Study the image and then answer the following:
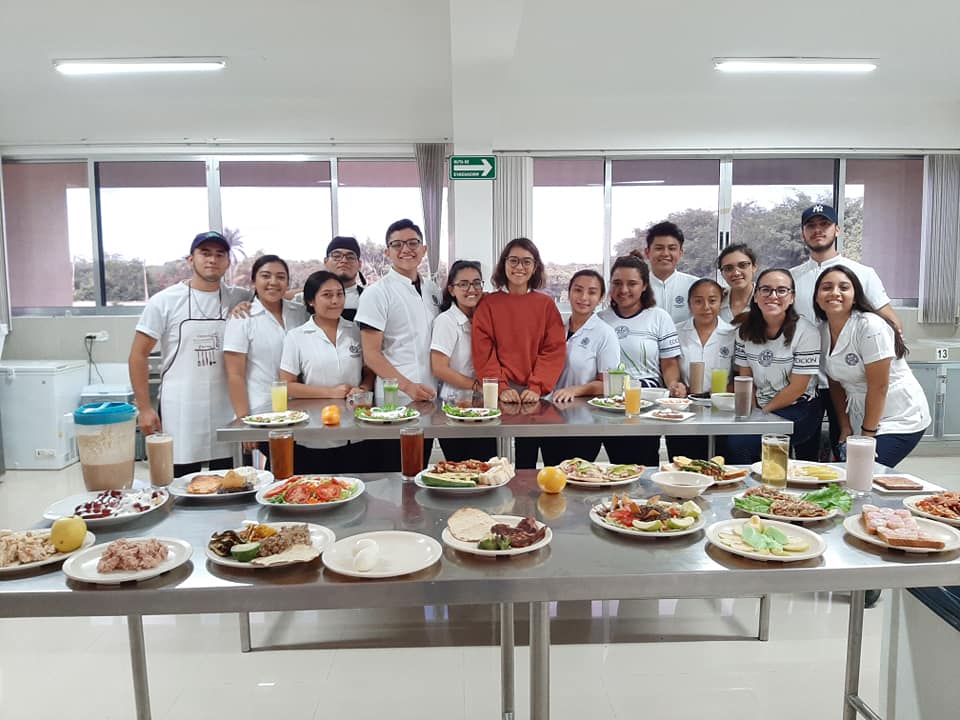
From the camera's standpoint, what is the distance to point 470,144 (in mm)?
5801

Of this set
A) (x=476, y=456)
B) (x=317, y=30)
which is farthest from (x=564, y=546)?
(x=317, y=30)

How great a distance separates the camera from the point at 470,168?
5.82m

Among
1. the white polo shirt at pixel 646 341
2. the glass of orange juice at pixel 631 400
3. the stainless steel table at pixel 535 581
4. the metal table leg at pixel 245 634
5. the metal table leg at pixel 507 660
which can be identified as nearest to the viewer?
→ the stainless steel table at pixel 535 581

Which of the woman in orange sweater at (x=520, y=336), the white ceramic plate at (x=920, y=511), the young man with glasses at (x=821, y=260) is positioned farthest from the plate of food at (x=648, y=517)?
the young man with glasses at (x=821, y=260)

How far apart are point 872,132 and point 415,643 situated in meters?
6.28

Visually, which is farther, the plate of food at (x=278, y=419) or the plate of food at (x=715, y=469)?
the plate of food at (x=278, y=419)

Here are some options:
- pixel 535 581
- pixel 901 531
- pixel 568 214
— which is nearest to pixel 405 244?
pixel 535 581

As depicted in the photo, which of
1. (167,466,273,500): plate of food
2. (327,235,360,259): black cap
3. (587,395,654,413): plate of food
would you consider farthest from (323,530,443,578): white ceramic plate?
(327,235,360,259): black cap

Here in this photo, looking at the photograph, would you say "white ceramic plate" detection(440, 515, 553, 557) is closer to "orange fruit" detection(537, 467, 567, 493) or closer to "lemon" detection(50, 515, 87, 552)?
"orange fruit" detection(537, 467, 567, 493)

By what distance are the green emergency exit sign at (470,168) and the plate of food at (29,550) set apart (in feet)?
15.3

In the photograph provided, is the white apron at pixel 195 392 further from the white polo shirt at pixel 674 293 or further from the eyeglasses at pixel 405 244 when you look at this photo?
the white polo shirt at pixel 674 293

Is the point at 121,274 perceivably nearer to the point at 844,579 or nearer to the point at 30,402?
the point at 30,402

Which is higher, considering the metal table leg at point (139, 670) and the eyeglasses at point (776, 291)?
the eyeglasses at point (776, 291)

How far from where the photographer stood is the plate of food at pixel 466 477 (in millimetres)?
1991
